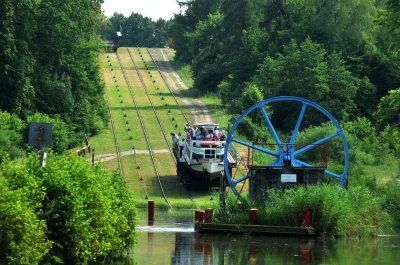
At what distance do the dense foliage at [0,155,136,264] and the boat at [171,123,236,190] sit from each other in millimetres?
26299

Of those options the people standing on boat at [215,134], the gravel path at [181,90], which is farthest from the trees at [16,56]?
the gravel path at [181,90]

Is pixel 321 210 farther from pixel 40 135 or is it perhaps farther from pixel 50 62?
pixel 50 62

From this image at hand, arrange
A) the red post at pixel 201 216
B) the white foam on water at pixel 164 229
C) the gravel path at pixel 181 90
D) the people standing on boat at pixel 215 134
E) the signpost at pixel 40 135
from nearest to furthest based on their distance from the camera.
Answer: the signpost at pixel 40 135, the white foam on water at pixel 164 229, the red post at pixel 201 216, the people standing on boat at pixel 215 134, the gravel path at pixel 181 90

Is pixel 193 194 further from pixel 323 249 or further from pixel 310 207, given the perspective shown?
pixel 323 249

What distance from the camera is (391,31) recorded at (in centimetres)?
5844

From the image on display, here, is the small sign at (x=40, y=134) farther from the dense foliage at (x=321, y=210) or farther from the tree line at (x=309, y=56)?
the tree line at (x=309, y=56)

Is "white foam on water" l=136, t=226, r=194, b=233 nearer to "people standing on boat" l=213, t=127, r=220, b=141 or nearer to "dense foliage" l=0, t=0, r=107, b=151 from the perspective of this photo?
"people standing on boat" l=213, t=127, r=220, b=141

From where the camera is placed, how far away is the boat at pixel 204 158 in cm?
5569

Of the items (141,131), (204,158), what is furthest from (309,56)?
(204,158)

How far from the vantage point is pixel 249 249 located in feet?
112

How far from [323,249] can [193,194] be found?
21.6 meters

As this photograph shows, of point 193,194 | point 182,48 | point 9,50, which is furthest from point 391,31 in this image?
point 182,48

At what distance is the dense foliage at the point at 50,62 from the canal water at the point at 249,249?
2667cm

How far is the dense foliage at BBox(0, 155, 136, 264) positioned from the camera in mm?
23156
